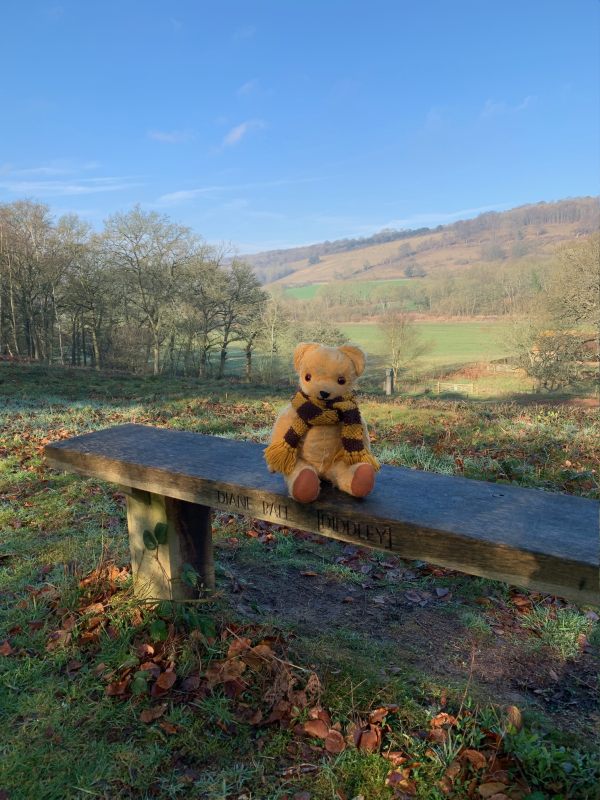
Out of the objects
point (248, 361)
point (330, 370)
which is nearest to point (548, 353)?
point (248, 361)

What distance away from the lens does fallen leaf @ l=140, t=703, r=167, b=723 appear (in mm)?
2387

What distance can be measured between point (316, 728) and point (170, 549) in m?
1.28

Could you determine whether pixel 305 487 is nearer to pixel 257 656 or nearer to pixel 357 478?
pixel 357 478

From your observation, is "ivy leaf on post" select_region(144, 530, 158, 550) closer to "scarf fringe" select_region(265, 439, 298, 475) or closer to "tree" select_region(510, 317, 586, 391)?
"scarf fringe" select_region(265, 439, 298, 475)

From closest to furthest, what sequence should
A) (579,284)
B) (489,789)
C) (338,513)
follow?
(489,789)
(338,513)
(579,284)

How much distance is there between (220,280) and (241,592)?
29248 millimetres

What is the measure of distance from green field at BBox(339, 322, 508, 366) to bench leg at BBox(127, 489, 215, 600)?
94.3 ft

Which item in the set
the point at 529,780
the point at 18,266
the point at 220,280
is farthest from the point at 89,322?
the point at 529,780

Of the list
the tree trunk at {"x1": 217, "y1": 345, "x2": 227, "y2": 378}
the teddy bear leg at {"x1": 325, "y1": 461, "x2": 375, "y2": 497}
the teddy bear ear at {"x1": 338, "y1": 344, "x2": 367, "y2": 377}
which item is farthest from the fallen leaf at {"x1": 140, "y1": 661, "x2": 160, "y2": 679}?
the tree trunk at {"x1": 217, "y1": 345, "x2": 227, "y2": 378}

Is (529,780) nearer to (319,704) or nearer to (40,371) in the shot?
(319,704)

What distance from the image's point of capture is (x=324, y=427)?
7.92 feet

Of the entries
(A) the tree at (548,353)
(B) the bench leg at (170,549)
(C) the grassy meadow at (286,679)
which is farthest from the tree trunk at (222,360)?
(B) the bench leg at (170,549)

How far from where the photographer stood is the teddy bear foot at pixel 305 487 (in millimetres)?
2299

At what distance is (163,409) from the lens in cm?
1139
